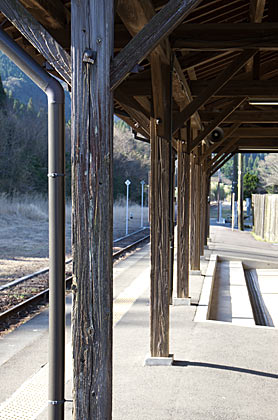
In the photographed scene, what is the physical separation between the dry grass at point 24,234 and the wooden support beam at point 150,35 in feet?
29.7

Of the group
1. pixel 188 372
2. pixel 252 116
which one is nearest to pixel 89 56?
pixel 188 372

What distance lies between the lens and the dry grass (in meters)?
13.6

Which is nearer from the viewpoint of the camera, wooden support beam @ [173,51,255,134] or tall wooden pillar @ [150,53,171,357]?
tall wooden pillar @ [150,53,171,357]

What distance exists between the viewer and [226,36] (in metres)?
5.31

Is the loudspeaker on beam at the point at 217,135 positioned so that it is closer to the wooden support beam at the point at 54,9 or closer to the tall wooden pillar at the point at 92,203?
the wooden support beam at the point at 54,9

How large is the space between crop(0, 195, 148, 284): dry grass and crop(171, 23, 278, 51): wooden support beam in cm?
726

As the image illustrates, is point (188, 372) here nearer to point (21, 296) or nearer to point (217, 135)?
point (21, 296)

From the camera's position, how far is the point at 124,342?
6.13 m

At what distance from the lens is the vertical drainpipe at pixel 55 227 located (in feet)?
8.93

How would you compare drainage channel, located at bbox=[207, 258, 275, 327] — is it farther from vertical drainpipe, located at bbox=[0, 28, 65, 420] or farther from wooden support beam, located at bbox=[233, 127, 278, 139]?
vertical drainpipe, located at bbox=[0, 28, 65, 420]

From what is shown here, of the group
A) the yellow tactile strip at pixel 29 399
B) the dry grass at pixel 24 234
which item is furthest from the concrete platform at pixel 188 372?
the dry grass at pixel 24 234

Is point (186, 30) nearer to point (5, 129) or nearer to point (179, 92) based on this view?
point (179, 92)

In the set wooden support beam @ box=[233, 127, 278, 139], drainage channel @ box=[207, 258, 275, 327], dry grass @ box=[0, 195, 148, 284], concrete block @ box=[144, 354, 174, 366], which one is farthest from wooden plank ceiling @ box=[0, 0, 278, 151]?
dry grass @ box=[0, 195, 148, 284]

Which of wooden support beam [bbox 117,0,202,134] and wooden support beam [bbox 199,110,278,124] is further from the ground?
wooden support beam [bbox 199,110,278,124]
